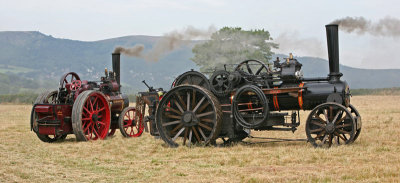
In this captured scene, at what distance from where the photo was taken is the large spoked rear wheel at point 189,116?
40.0 feet

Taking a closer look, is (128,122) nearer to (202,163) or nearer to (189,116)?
(189,116)

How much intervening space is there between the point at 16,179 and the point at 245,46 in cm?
4949

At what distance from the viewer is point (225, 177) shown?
318 inches

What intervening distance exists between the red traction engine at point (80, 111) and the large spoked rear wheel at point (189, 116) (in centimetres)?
276

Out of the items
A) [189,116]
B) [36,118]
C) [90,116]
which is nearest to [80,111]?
[90,116]

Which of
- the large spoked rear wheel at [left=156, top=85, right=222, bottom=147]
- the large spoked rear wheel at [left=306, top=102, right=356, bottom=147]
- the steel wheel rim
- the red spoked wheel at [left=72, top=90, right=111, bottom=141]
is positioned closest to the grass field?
the large spoked rear wheel at [left=306, top=102, right=356, bottom=147]

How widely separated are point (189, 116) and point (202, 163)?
9.65 ft

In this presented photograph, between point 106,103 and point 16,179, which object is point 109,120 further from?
point 16,179

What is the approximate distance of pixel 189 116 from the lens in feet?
41.0

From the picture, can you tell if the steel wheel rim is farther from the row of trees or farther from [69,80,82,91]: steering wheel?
the row of trees

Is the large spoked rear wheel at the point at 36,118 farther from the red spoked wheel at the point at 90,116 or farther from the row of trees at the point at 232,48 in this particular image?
the row of trees at the point at 232,48

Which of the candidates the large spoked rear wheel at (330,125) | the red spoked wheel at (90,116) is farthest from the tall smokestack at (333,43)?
the red spoked wheel at (90,116)

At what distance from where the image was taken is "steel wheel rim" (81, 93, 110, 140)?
586 inches

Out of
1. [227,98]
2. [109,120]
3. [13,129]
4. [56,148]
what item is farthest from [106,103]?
[13,129]
